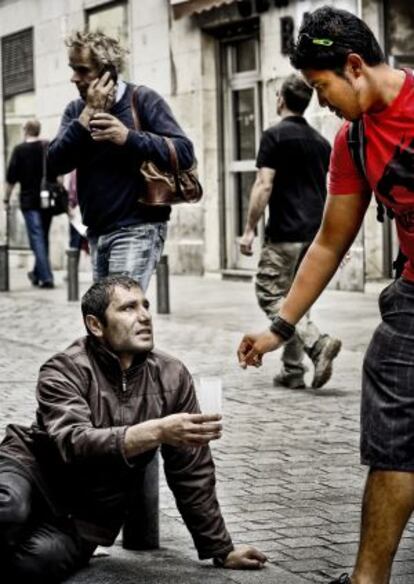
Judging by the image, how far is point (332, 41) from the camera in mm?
4340

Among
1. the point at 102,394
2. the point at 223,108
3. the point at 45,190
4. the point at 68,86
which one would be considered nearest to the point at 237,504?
the point at 102,394

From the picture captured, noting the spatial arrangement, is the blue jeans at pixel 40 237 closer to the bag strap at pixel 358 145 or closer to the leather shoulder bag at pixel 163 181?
the leather shoulder bag at pixel 163 181

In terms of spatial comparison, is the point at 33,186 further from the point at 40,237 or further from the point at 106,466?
the point at 106,466

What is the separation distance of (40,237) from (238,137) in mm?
2868

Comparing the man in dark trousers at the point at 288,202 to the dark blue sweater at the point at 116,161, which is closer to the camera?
the dark blue sweater at the point at 116,161

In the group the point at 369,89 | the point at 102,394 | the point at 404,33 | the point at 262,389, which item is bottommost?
the point at 262,389

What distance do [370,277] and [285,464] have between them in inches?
379

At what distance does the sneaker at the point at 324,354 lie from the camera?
30.9 feet

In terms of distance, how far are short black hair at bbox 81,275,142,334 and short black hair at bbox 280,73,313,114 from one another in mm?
4447

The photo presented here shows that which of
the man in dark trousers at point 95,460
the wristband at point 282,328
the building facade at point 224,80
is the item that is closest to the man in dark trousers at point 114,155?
the man in dark trousers at point 95,460

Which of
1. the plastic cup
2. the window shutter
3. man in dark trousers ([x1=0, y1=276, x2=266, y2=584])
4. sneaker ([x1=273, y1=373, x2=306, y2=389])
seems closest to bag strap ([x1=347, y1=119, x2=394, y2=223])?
the plastic cup

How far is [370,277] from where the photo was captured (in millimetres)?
16562

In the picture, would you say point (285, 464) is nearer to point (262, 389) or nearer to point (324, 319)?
point (262, 389)

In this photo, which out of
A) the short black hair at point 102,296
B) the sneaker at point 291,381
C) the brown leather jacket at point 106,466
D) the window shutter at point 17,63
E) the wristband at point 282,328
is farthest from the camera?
the window shutter at point 17,63
